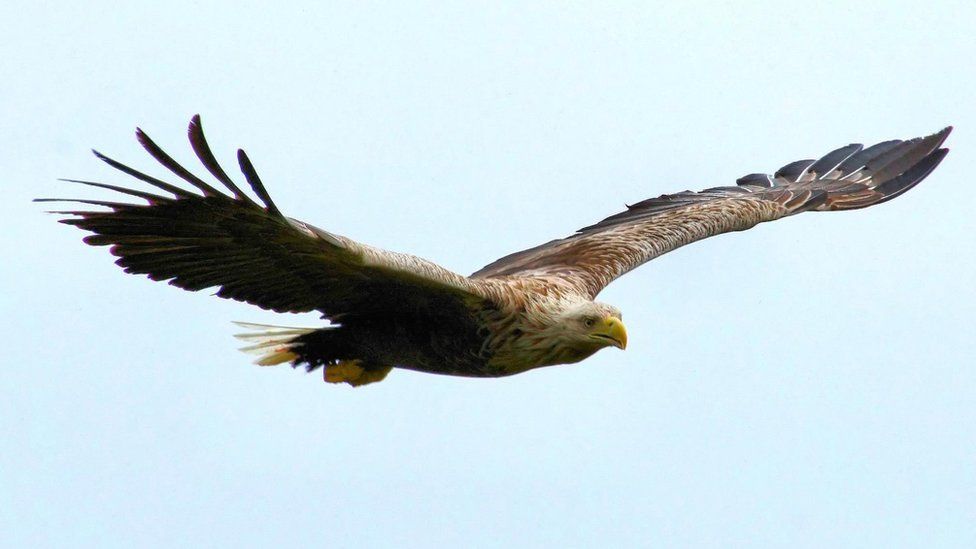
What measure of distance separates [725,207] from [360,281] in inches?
150

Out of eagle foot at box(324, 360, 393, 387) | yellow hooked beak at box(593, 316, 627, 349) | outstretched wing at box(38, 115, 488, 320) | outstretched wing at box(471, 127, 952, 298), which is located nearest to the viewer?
outstretched wing at box(38, 115, 488, 320)

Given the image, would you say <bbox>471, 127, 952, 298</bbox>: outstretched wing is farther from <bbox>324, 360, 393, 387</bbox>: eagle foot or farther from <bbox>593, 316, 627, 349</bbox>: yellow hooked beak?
<bbox>593, 316, 627, 349</bbox>: yellow hooked beak

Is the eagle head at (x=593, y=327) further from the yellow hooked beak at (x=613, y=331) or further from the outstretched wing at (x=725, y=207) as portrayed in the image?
the outstretched wing at (x=725, y=207)

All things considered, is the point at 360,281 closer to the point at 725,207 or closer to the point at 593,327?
the point at 593,327

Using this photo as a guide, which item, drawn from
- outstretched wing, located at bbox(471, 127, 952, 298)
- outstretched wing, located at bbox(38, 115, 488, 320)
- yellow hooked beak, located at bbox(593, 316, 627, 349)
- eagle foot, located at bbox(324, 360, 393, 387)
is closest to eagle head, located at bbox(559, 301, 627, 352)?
yellow hooked beak, located at bbox(593, 316, 627, 349)

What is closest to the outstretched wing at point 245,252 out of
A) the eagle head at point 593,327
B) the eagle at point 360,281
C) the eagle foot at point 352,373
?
the eagle at point 360,281

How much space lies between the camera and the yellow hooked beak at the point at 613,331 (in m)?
8.09

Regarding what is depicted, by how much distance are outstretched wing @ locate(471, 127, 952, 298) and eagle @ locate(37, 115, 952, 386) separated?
26mm

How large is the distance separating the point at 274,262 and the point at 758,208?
4492 mm

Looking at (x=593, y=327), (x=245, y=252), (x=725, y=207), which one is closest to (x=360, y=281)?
(x=245, y=252)

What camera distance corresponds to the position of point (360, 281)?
7984 mm

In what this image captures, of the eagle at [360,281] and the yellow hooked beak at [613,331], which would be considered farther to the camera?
the yellow hooked beak at [613,331]

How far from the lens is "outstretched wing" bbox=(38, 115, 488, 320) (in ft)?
23.6

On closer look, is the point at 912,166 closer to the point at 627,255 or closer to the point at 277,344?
the point at 627,255
